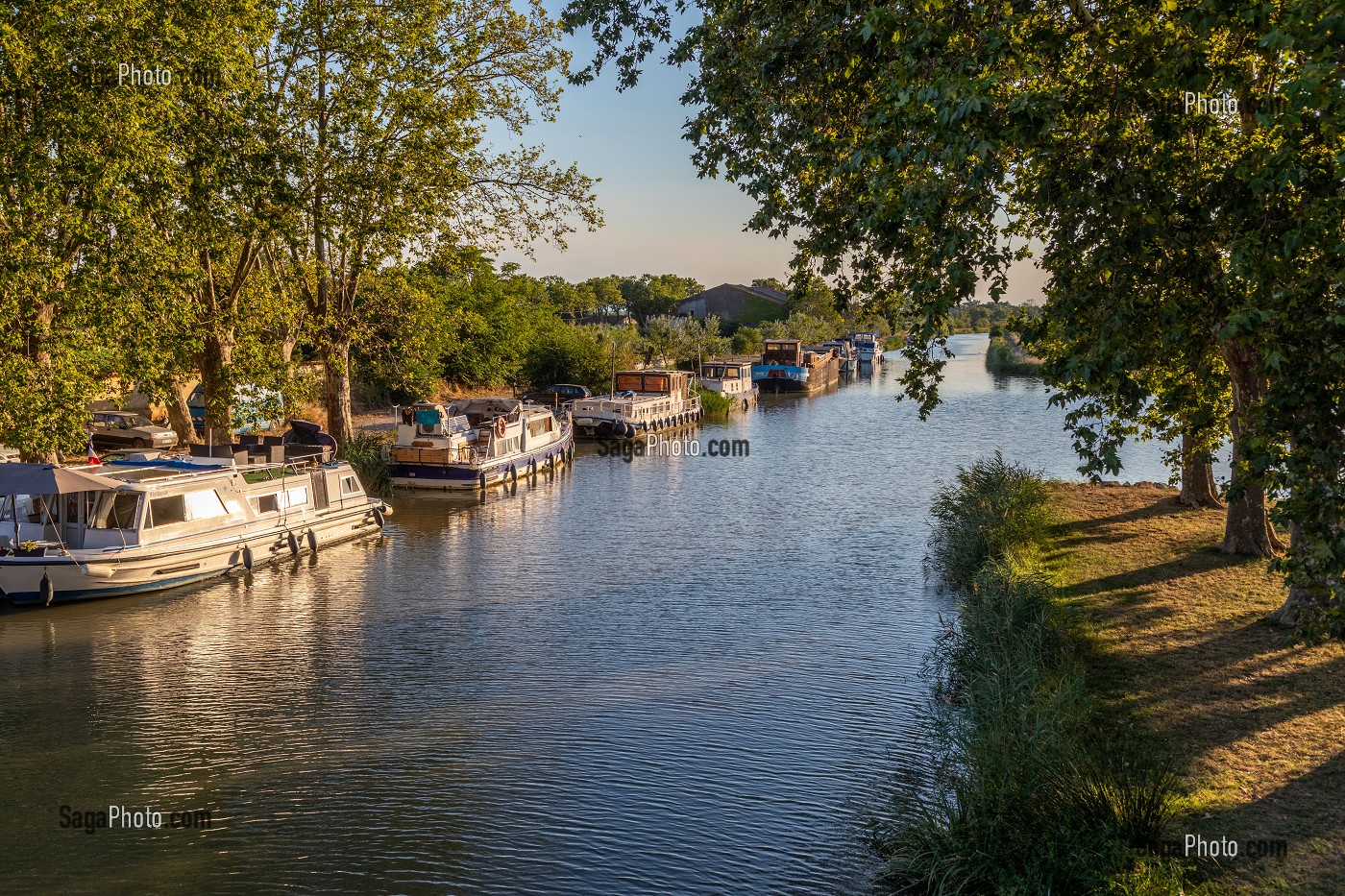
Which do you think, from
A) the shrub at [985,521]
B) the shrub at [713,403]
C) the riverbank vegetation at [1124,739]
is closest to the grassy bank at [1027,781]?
the riverbank vegetation at [1124,739]

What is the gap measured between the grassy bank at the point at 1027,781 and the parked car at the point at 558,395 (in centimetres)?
3731

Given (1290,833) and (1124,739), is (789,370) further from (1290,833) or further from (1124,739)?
(1290,833)

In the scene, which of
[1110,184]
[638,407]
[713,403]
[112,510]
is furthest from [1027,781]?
[713,403]

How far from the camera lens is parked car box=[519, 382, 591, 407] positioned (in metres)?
51.0

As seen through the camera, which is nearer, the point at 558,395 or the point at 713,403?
the point at 558,395

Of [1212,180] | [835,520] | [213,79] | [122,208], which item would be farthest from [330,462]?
[1212,180]

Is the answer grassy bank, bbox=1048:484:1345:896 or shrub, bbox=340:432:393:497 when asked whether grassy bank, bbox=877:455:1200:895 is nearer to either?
grassy bank, bbox=1048:484:1345:896

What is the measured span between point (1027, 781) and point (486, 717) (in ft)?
23.8

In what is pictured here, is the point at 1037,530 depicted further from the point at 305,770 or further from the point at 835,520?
the point at 305,770

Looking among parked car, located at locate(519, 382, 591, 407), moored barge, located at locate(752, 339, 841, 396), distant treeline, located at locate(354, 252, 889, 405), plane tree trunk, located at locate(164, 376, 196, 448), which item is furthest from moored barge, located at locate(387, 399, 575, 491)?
moored barge, located at locate(752, 339, 841, 396)

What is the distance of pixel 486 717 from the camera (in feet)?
44.3

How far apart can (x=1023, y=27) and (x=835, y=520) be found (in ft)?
53.8

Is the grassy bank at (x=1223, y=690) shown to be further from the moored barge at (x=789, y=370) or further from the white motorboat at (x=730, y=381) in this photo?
the moored barge at (x=789, y=370)

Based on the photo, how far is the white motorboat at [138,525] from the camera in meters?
18.0
